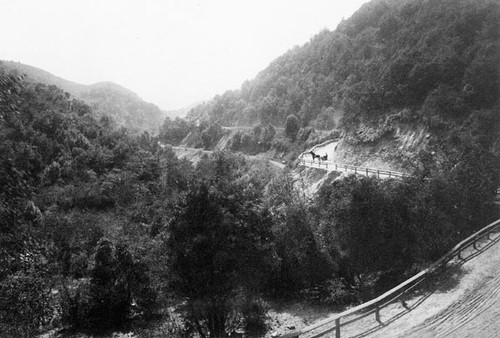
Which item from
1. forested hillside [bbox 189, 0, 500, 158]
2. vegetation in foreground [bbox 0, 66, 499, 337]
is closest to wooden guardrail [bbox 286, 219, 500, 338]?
vegetation in foreground [bbox 0, 66, 499, 337]

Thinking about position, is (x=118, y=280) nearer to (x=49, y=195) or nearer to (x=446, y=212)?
(x=446, y=212)

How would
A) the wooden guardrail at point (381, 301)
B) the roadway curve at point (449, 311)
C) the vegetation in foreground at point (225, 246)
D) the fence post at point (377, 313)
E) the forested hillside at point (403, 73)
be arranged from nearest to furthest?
the wooden guardrail at point (381, 301)
the roadway curve at point (449, 311)
the fence post at point (377, 313)
the vegetation in foreground at point (225, 246)
the forested hillside at point (403, 73)

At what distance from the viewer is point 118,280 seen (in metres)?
19.4

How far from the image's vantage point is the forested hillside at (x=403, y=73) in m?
34.4

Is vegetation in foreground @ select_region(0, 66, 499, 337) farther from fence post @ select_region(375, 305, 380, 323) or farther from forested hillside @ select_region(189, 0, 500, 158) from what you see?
forested hillside @ select_region(189, 0, 500, 158)

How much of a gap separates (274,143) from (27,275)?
1868 inches

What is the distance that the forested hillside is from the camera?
3444 centimetres

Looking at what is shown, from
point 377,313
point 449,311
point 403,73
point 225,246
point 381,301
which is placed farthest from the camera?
point 403,73

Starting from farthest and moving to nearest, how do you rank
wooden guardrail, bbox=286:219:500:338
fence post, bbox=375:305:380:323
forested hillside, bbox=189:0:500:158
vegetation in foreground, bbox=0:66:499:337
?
forested hillside, bbox=189:0:500:158 → vegetation in foreground, bbox=0:66:499:337 → fence post, bbox=375:305:380:323 → wooden guardrail, bbox=286:219:500:338

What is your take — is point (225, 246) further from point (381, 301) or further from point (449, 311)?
point (449, 311)

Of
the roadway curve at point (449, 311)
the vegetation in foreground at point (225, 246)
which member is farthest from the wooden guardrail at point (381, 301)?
the vegetation in foreground at point (225, 246)

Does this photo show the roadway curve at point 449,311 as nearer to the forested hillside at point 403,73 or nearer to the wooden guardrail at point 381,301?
the wooden guardrail at point 381,301

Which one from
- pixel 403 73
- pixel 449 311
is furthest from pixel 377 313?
pixel 403 73

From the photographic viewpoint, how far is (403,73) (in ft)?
140
